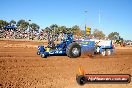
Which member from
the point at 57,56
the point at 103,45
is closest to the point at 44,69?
the point at 57,56

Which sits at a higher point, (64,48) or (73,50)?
(64,48)

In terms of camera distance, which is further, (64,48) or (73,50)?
(64,48)

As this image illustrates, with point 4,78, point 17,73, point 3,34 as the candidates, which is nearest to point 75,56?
point 17,73

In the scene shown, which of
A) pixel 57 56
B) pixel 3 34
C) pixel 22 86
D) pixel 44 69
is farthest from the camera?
→ pixel 3 34

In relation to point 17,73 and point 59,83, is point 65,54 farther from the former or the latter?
point 59,83

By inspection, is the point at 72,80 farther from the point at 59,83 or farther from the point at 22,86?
the point at 22,86

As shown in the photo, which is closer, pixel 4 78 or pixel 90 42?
pixel 4 78

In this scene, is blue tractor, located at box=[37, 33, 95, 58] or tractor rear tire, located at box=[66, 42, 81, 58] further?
blue tractor, located at box=[37, 33, 95, 58]

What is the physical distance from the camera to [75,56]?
1362 cm

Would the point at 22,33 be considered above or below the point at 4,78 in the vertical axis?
above

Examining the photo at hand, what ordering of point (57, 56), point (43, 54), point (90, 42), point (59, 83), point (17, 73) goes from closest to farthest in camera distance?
point (59, 83) → point (17, 73) → point (43, 54) → point (57, 56) → point (90, 42)

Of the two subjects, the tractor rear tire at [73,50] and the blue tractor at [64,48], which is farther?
the blue tractor at [64,48]

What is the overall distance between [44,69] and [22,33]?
952 inches

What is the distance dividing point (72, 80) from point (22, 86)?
1.71 meters
